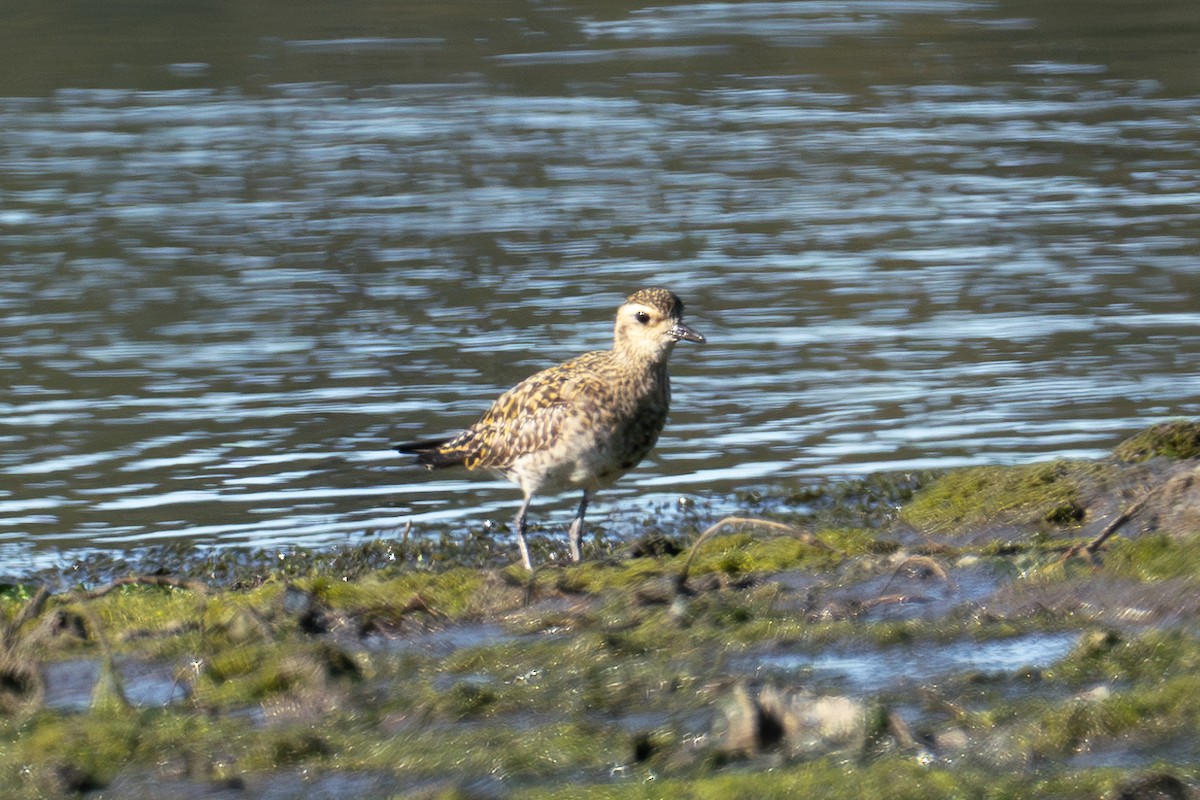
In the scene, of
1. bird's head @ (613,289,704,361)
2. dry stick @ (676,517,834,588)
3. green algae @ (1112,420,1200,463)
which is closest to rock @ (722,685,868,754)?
dry stick @ (676,517,834,588)

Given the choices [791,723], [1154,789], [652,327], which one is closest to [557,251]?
[652,327]

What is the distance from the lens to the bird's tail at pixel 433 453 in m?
8.95

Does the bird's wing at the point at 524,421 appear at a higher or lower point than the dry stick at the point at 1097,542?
lower

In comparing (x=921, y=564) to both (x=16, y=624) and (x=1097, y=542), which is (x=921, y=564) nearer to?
(x=1097, y=542)

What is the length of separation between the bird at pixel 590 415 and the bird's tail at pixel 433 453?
0.65 feet

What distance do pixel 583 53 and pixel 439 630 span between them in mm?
19833

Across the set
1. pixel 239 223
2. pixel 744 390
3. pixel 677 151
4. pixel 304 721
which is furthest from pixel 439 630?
pixel 677 151

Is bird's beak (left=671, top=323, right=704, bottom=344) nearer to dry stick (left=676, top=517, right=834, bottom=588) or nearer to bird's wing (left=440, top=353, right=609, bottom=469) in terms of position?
bird's wing (left=440, top=353, right=609, bottom=469)

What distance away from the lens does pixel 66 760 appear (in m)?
4.80

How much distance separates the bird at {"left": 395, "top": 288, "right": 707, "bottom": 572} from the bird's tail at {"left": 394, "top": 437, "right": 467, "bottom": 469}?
0.20 metres

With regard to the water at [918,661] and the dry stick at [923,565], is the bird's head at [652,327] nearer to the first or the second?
the dry stick at [923,565]

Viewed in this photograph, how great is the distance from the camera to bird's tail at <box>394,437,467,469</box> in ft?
29.3

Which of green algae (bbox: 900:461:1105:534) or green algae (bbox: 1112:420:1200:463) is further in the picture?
green algae (bbox: 1112:420:1200:463)

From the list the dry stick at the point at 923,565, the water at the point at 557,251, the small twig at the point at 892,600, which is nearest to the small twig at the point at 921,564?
the dry stick at the point at 923,565
